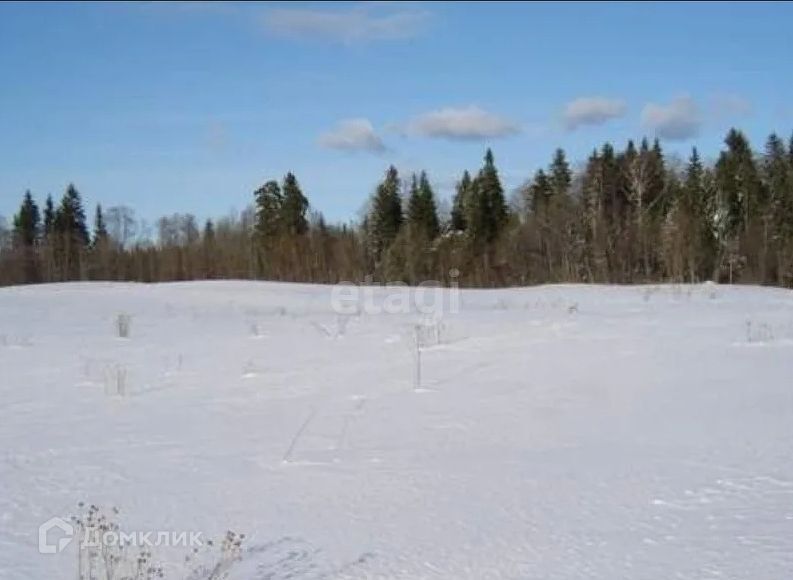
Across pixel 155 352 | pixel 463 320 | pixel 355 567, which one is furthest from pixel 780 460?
pixel 463 320

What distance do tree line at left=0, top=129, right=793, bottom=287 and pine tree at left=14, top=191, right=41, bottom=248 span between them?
0.29 feet

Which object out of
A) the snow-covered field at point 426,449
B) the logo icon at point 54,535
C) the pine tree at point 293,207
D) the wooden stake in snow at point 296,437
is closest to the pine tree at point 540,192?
the pine tree at point 293,207

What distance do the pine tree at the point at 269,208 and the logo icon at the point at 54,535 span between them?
160 feet

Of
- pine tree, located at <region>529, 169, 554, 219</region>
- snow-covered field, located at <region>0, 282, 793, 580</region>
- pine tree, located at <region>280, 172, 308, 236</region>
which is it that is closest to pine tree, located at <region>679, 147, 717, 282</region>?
pine tree, located at <region>529, 169, 554, 219</region>

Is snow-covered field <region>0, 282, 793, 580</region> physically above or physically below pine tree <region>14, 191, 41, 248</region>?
below

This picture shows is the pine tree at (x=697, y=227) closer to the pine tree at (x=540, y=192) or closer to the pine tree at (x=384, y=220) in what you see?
the pine tree at (x=540, y=192)

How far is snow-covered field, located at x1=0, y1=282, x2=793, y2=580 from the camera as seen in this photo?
406 centimetres

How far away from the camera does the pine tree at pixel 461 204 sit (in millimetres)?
51550

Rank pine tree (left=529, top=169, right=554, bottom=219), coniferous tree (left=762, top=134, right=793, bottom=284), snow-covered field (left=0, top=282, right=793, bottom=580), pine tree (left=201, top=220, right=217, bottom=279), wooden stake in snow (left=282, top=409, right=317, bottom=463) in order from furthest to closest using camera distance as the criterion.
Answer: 1. pine tree (left=201, top=220, right=217, bottom=279)
2. pine tree (left=529, top=169, right=554, bottom=219)
3. coniferous tree (left=762, top=134, right=793, bottom=284)
4. wooden stake in snow (left=282, top=409, right=317, bottom=463)
5. snow-covered field (left=0, top=282, right=793, bottom=580)

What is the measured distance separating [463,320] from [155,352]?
19.1 ft

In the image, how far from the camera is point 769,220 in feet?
136

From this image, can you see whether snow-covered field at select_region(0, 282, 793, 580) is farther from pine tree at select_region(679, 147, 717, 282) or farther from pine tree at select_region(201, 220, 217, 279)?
pine tree at select_region(201, 220, 217, 279)

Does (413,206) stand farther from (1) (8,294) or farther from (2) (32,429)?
(2) (32,429)

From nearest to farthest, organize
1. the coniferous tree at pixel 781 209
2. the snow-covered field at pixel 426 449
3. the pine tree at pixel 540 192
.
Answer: the snow-covered field at pixel 426 449, the coniferous tree at pixel 781 209, the pine tree at pixel 540 192
